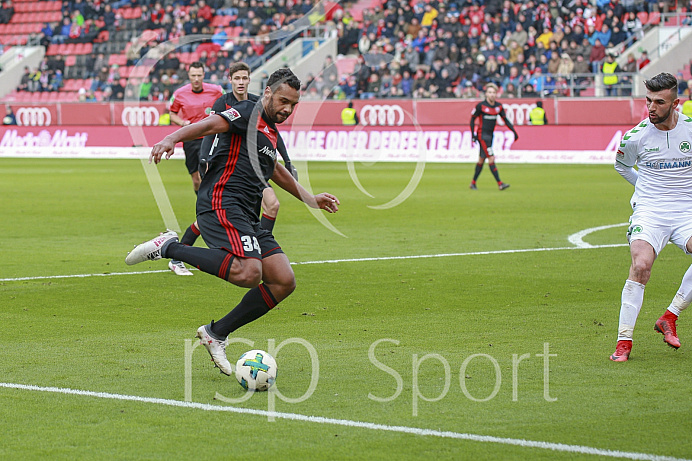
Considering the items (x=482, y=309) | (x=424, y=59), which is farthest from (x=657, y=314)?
(x=424, y=59)

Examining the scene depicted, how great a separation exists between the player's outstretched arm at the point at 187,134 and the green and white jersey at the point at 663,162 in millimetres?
3194

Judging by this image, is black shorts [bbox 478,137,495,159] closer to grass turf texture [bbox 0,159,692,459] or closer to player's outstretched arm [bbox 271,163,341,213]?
grass turf texture [bbox 0,159,692,459]

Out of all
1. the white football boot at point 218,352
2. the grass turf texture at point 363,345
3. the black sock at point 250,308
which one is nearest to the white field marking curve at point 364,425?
the grass turf texture at point 363,345

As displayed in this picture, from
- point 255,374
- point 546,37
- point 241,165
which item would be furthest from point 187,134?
point 546,37

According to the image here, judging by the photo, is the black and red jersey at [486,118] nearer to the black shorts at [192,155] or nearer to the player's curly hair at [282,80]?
the black shorts at [192,155]

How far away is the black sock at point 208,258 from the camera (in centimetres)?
657

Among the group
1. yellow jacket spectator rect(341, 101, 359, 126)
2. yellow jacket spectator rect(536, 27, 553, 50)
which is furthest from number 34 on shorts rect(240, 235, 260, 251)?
yellow jacket spectator rect(536, 27, 553, 50)

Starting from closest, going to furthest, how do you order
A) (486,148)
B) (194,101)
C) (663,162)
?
(663,162) → (194,101) → (486,148)

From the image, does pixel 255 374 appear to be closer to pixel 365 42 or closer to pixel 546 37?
pixel 546 37

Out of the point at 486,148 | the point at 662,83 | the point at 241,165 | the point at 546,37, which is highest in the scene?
the point at 662,83

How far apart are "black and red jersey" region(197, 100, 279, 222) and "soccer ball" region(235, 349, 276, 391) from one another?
1124 mm

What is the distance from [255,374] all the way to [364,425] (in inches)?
42.8

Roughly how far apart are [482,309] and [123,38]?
134ft

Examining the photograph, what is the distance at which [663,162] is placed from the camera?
7465 mm
